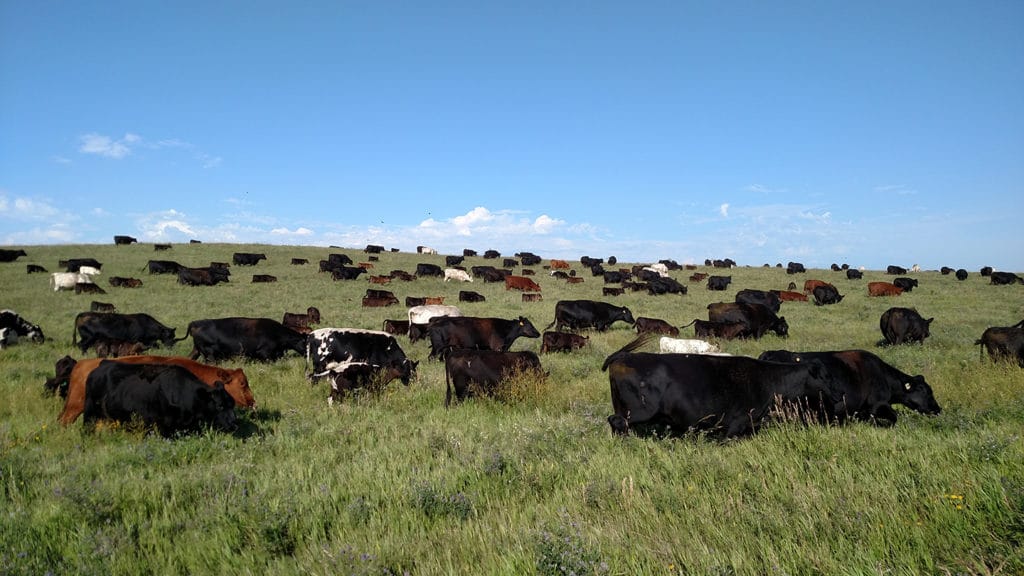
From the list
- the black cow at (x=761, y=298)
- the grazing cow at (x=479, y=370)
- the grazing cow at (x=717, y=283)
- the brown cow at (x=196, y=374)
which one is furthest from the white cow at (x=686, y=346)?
the grazing cow at (x=717, y=283)

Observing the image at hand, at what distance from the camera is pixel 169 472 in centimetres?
575

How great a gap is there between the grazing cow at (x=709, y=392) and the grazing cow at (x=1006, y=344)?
Answer: 6.87 meters

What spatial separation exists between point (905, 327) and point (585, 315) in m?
10.9

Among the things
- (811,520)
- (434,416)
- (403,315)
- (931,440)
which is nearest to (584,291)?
(403,315)

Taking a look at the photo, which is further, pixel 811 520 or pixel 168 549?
pixel 168 549

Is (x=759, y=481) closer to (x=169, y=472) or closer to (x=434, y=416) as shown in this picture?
(x=434, y=416)

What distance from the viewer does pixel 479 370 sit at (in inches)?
391

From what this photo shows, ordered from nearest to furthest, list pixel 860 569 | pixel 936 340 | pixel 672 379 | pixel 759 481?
pixel 860 569 → pixel 759 481 → pixel 672 379 → pixel 936 340

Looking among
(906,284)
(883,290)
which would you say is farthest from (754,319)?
(906,284)

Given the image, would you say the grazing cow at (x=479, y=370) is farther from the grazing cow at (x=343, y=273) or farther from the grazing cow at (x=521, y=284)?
the grazing cow at (x=343, y=273)

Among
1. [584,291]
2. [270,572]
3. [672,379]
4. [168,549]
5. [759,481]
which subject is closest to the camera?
[270,572]

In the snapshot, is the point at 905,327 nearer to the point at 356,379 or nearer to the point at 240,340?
the point at 356,379

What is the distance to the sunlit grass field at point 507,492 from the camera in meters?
3.29

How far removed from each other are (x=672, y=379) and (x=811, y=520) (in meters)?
3.43
